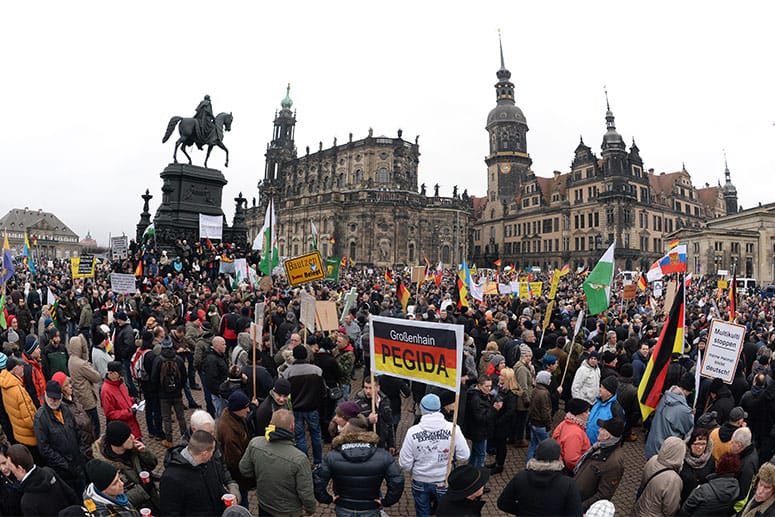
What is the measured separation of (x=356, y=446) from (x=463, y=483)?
931mm

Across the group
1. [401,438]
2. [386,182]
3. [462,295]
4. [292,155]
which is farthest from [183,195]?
[292,155]

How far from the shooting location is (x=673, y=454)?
14.5 feet

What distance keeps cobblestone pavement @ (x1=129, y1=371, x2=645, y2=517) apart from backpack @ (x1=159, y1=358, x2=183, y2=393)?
108 cm

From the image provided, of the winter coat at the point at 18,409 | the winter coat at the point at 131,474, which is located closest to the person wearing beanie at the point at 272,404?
the winter coat at the point at 131,474

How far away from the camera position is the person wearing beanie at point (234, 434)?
521 centimetres

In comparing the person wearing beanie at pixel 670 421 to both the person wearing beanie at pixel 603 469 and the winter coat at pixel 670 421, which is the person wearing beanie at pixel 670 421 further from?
the person wearing beanie at pixel 603 469

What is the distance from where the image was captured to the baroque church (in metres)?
60.7

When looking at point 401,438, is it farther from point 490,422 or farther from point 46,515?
point 46,515

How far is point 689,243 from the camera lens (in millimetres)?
55906

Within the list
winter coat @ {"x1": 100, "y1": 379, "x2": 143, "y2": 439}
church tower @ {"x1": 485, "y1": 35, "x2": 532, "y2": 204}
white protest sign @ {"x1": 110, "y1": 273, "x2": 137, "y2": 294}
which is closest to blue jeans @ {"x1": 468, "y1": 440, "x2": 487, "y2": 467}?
winter coat @ {"x1": 100, "y1": 379, "x2": 143, "y2": 439}

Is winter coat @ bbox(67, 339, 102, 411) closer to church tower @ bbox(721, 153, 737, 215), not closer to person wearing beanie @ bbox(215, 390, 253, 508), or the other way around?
person wearing beanie @ bbox(215, 390, 253, 508)

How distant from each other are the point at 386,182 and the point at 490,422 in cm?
Result: 7026

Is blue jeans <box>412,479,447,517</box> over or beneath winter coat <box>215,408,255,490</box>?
beneath

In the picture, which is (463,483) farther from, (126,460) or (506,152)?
(506,152)
